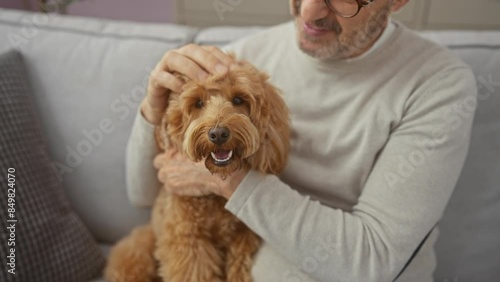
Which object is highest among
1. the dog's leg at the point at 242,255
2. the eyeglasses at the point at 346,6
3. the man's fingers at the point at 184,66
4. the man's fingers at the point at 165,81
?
the eyeglasses at the point at 346,6

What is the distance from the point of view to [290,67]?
1200mm

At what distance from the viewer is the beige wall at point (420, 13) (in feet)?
5.64

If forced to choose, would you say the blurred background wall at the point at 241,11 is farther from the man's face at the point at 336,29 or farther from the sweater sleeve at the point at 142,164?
the sweater sleeve at the point at 142,164

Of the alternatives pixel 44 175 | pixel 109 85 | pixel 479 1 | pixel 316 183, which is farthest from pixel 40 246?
pixel 479 1

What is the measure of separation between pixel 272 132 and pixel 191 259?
0.39 m

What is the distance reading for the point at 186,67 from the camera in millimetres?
948

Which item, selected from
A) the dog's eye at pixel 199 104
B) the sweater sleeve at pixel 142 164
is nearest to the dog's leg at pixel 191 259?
the sweater sleeve at pixel 142 164

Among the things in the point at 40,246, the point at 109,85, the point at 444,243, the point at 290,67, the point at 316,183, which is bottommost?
the point at 444,243

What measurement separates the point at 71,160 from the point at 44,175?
0.67 feet

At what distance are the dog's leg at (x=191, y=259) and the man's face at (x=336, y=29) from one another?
57 cm

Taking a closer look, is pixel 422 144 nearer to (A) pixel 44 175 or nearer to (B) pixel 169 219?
(B) pixel 169 219
